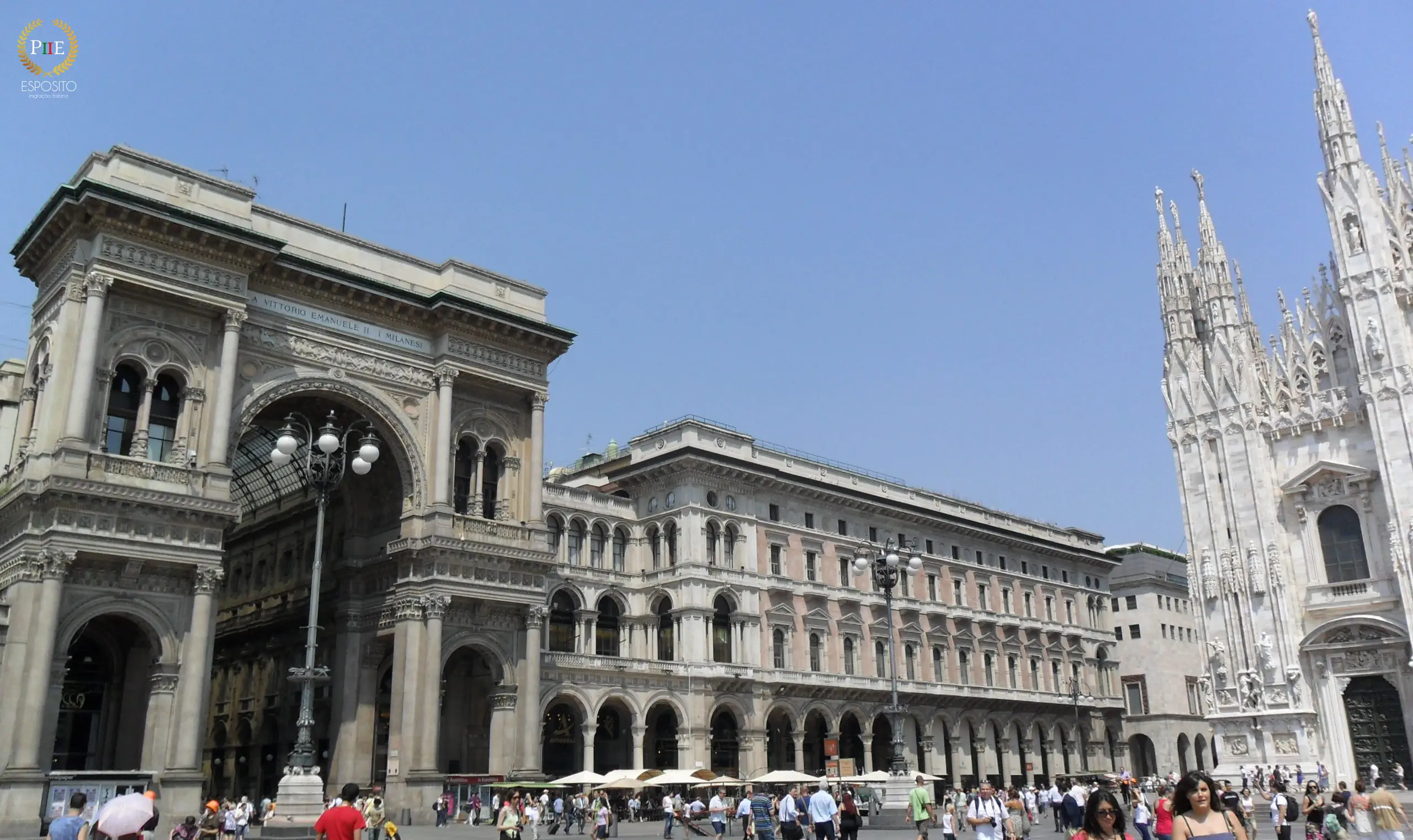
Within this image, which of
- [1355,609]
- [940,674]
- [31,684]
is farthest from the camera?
[940,674]

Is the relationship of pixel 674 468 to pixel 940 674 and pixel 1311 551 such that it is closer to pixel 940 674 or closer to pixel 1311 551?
pixel 940 674

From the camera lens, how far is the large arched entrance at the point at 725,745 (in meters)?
52.8

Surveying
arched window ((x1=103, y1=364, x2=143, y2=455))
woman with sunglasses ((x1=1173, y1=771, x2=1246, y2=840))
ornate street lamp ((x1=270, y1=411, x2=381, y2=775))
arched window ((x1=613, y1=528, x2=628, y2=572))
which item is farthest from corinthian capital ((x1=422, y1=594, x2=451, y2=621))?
woman with sunglasses ((x1=1173, y1=771, x2=1246, y2=840))

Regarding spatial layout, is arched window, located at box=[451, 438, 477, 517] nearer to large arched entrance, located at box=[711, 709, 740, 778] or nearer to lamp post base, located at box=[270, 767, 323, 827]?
lamp post base, located at box=[270, 767, 323, 827]

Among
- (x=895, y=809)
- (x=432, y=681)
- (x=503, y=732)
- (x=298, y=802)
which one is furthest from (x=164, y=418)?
(x=895, y=809)

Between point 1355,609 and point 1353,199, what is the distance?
49.9 ft

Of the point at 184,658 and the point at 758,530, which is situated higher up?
the point at 758,530

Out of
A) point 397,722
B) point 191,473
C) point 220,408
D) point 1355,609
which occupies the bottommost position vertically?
point 397,722

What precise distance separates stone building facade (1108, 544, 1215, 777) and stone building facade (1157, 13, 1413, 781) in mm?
37348

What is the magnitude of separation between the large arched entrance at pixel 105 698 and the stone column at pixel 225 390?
5348 millimetres

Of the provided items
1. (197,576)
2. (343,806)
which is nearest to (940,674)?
(197,576)

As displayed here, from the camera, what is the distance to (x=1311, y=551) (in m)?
41.7

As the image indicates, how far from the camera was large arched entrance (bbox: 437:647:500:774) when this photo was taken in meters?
39.9

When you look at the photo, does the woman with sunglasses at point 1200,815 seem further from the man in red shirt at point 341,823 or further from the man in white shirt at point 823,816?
the man in white shirt at point 823,816
